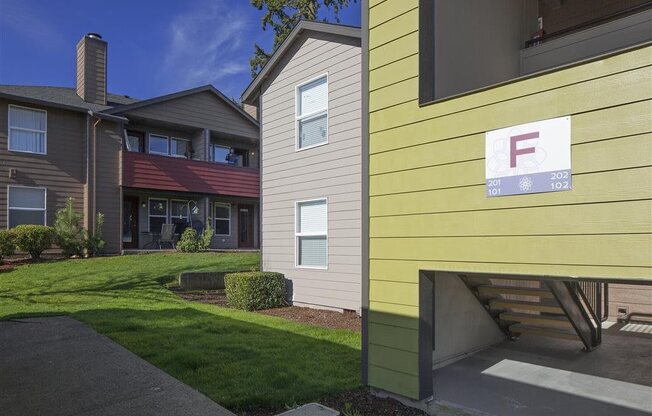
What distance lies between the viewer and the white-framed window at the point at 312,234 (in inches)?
343

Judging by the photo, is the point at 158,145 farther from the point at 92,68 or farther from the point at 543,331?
the point at 543,331

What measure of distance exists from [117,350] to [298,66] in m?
6.64

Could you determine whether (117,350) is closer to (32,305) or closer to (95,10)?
(32,305)

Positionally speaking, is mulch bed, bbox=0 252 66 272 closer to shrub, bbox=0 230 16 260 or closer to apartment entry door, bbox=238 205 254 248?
shrub, bbox=0 230 16 260

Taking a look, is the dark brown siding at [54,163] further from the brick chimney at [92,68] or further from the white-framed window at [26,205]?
the brick chimney at [92,68]

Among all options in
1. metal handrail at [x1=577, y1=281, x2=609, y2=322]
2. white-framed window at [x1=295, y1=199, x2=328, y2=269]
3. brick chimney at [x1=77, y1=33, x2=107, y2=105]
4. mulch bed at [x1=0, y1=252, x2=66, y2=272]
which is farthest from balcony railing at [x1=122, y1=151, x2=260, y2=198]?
metal handrail at [x1=577, y1=281, x2=609, y2=322]

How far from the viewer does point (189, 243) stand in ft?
50.8

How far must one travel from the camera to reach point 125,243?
1659 cm

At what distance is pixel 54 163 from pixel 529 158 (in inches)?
612

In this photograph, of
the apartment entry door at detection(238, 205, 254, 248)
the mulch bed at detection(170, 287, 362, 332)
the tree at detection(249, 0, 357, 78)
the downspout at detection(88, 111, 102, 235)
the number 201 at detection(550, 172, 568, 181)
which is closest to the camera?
the number 201 at detection(550, 172, 568, 181)

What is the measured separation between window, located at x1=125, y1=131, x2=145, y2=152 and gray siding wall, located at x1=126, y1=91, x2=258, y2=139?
1.20 m

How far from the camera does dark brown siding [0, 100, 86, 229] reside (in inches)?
538

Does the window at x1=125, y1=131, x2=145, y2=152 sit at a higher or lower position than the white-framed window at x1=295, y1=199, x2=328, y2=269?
higher

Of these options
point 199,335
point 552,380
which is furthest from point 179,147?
point 552,380
